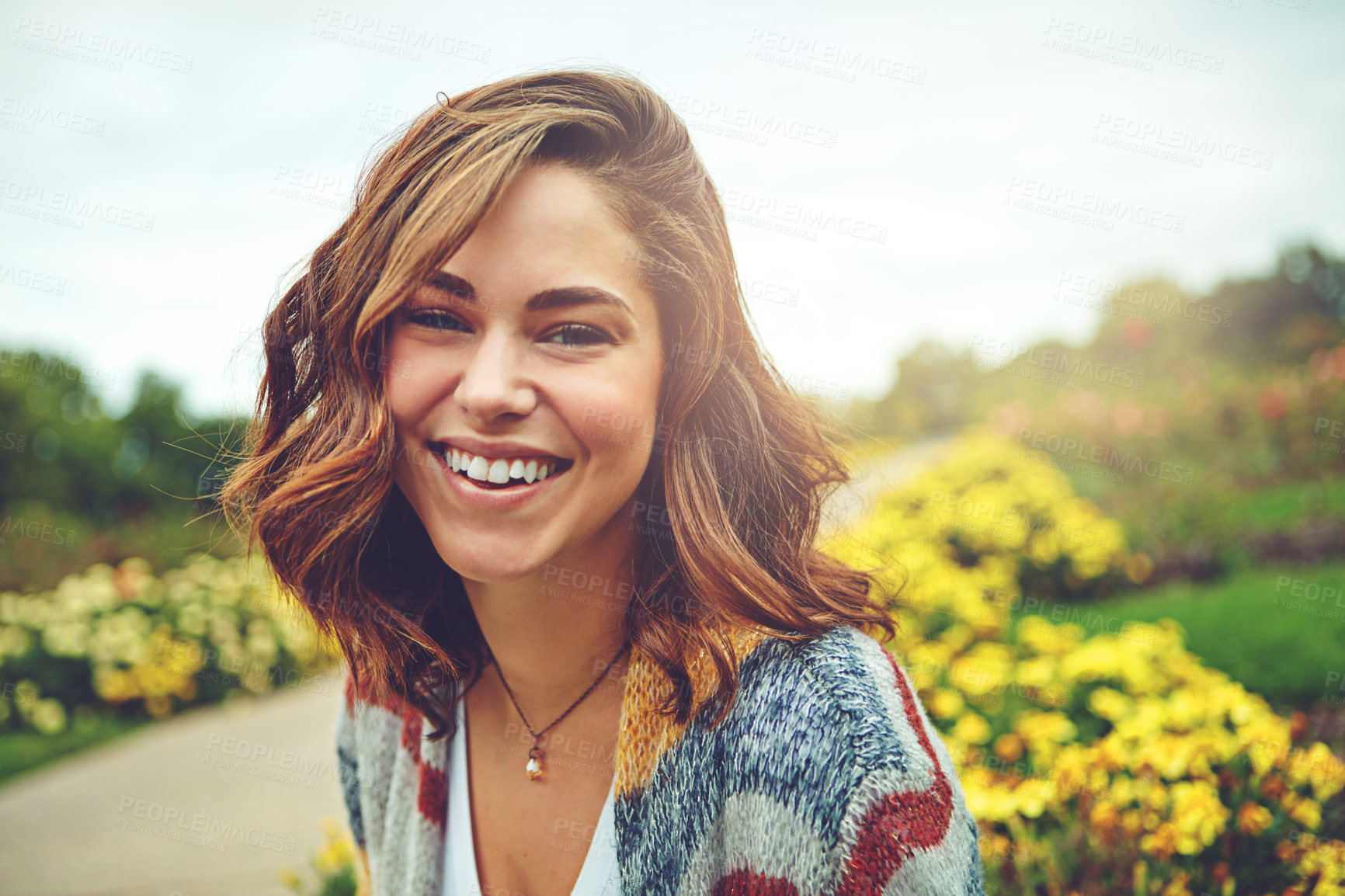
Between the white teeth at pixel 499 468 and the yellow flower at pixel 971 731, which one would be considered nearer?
the white teeth at pixel 499 468

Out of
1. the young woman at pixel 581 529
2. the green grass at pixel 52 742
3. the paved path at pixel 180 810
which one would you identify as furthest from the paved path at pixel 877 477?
the green grass at pixel 52 742

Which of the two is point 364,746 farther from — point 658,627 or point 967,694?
point 967,694

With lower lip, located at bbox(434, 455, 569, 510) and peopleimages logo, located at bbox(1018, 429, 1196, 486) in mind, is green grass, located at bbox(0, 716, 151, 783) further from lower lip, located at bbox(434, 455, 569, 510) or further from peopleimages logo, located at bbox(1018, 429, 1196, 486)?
peopleimages logo, located at bbox(1018, 429, 1196, 486)

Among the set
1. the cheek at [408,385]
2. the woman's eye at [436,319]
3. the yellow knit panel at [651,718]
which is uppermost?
the woman's eye at [436,319]

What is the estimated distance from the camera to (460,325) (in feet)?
4.62

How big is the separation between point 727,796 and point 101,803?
13.7 ft

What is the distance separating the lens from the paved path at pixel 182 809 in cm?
338

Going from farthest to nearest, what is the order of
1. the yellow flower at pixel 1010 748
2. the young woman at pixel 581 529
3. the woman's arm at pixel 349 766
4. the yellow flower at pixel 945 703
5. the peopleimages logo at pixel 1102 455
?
the peopleimages logo at pixel 1102 455 < the yellow flower at pixel 945 703 < the yellow flower at pixel 1010 748 < the woman's arm at pixel 349 766 < the young woman at pixel 581 529

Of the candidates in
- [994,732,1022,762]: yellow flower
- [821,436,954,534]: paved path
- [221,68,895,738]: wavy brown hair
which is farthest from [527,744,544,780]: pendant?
[994,732,1022,762]: yellow flower

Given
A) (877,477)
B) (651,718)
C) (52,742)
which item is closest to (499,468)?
(651,718)

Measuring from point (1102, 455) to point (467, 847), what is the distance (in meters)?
8.52

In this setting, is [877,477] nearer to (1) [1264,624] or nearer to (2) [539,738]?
(2) [539,738]

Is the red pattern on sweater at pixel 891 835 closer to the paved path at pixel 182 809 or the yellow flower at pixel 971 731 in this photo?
the yellow flower at pixel 971 731

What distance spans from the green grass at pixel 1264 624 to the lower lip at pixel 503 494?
405 cm
